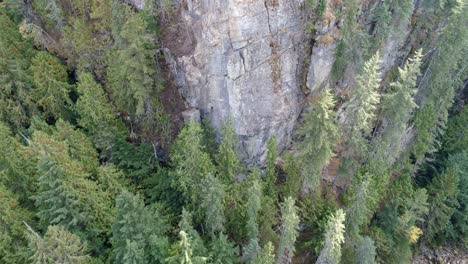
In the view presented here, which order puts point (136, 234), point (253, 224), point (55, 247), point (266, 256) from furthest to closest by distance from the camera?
point (253, 224) < point (266, 256) < point (136, 234) < point (55, 247)

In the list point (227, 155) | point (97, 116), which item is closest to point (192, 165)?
point (227, 155)

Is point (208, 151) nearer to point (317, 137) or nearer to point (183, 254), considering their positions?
point (317, 137)

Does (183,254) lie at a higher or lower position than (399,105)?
lower

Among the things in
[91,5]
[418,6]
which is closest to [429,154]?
[418,6]

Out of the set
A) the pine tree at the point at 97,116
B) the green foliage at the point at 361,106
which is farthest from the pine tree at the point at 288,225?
the pine tree at the point at 97,116

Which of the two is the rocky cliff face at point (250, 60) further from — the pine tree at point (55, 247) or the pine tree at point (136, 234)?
the pine tree at point (55, 247)

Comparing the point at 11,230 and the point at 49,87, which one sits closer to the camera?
the point at 11,230

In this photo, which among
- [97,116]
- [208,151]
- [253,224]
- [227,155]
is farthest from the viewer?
[208,151]
